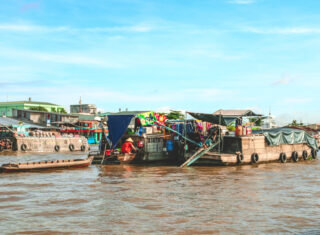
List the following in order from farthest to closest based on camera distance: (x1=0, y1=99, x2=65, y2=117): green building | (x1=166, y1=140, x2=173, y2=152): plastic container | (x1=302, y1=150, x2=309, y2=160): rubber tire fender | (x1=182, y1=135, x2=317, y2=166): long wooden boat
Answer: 1. (x1=0, y1=99, x2=65, y2=117): green building
2. (x1=302, y1=150, x2=309, y2=160): rubber tire fender
3. (x1=166, y1=140, x2=173, y2=152): plastic container
4. (x1=182, y1=135, x2=317, y2=166): long wooden boat

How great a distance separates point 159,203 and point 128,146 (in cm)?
935

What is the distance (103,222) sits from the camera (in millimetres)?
8055

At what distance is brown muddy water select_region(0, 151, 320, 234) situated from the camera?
7727 mm

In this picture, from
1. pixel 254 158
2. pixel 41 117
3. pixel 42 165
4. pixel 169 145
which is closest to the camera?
pixel 42 165

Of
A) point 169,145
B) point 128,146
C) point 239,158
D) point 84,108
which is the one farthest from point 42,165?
point 84,108

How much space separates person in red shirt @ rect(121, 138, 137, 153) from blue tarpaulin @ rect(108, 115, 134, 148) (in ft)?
1.40

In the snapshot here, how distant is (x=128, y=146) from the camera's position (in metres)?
19.1

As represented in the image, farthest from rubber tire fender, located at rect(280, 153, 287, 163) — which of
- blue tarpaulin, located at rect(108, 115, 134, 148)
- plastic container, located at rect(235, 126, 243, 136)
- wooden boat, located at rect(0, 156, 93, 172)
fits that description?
wooden boat, located at rect(0, 156, 93, 172)

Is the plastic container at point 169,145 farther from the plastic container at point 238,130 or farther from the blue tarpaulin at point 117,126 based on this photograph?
the plastic container at point 238,130

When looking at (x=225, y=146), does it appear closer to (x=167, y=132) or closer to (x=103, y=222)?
(x=167, y=132)

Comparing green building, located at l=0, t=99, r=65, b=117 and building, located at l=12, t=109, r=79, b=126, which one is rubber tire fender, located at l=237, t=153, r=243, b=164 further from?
green building, located at l=0, t=99, r=65, b=117

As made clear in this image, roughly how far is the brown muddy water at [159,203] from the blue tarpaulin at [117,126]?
329cm

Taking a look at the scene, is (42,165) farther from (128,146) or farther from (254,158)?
(254,158)

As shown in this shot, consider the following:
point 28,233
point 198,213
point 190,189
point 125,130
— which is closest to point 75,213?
point 28,233
